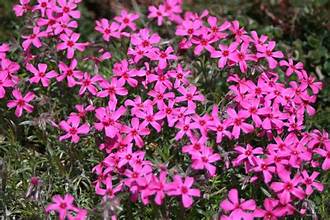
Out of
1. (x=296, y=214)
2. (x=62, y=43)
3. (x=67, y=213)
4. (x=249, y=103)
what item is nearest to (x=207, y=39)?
(x=249, y=103)

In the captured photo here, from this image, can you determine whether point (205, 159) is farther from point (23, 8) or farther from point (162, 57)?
point (23, 8)

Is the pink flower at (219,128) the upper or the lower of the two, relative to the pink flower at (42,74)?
upper

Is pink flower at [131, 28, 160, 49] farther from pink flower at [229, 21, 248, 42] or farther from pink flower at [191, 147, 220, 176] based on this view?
pink flower at [191, 147, 220, 176]

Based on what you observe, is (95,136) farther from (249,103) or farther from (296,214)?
(296,214)

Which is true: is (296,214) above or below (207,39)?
below

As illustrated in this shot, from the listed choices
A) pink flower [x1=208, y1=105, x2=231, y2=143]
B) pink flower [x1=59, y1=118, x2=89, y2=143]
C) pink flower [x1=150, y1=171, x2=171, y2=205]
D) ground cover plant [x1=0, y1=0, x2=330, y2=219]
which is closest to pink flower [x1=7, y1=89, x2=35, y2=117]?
ground cover plant [x1=0, y1=0, x2=330, y2=219]

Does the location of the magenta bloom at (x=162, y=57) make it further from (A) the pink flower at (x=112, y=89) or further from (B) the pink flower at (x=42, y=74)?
(B) the pink flower at (x=42, y=74)

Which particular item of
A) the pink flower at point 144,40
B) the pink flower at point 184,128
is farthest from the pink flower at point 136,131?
the pink flower at point 144,40
